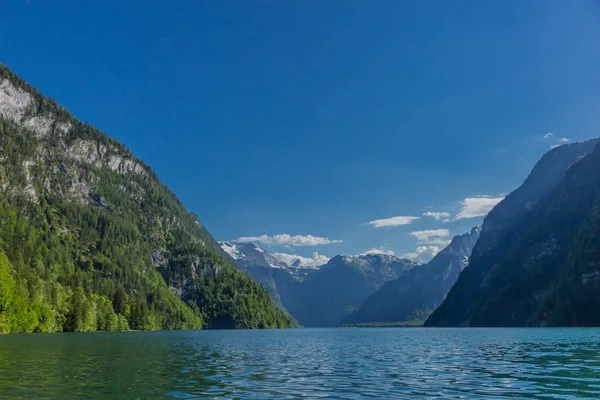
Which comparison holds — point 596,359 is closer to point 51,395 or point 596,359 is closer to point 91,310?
point 51,395

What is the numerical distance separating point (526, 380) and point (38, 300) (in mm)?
133766

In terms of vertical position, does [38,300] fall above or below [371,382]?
above

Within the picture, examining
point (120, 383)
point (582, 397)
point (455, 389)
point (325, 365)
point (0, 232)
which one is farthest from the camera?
point (0, 232)

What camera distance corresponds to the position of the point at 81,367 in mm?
41125

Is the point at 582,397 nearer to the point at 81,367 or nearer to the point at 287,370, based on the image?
the point at 287,370

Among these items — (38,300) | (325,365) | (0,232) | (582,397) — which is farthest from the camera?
(0,232)

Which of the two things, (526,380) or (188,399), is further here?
(526,380)

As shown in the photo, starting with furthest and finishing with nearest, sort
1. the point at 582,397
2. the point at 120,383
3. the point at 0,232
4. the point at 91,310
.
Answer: the point at 0,232 → the point at 91,310 → the point at 120,383 → the point at 582,397

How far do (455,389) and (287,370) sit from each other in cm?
1643

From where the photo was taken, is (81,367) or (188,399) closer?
(188,399)

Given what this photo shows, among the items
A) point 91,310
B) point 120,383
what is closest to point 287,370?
point 120,383

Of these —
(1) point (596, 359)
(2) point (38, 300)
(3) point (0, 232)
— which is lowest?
→ (1) point (596, 359)

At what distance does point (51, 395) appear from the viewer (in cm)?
2617

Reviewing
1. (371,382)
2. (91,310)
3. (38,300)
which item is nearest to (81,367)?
(371,382)
